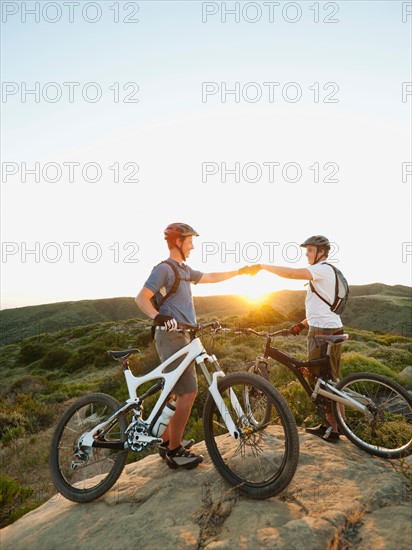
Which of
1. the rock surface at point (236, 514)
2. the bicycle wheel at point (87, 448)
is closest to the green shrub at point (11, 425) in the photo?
the bicycle wheel at point (87, 448)

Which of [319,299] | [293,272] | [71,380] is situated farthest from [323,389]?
[71,380]

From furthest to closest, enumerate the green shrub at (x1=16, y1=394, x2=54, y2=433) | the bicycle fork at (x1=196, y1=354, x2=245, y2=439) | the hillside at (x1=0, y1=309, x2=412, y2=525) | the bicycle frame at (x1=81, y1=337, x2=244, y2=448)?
the green shrub at (x1=16, y1=394, x2=54, y2=433)
the hillside at (x1=0, y1=309, x2=412, y2=525)
the bicycle frame at (x1=81, y1=337, x2=244, y2=448)
the bicycle fork at (x1=196, y1=354, x2=245, y2=439)

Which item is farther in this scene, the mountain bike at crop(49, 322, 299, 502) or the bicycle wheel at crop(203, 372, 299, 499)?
the mountain bike at crop(49, 322, 299, 502)

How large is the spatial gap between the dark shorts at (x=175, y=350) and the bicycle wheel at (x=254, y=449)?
354mm

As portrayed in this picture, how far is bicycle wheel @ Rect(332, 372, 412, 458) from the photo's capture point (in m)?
4.47

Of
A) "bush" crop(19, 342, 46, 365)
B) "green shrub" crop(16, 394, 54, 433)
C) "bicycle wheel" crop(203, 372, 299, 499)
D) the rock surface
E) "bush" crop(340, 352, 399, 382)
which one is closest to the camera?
the rock surface

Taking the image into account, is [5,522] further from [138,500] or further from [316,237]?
[316,237]

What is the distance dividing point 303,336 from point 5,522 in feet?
75.3

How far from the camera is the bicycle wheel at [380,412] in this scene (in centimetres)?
447

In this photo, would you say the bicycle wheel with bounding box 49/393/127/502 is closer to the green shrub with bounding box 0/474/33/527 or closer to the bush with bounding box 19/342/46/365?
the green shrub with bounding box 0/474/33/527

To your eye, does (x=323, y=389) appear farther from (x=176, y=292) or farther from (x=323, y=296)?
(x=176, y=292)

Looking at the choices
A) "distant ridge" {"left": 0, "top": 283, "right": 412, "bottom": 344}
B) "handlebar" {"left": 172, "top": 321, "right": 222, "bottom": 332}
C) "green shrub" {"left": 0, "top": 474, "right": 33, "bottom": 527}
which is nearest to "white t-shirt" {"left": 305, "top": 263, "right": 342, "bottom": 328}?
"handlebar" {"left": 172, "top": 321, "right": 222, "bottom": 332}

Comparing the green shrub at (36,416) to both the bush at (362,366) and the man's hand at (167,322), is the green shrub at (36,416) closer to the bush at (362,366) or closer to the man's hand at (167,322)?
the bush at (362,366)

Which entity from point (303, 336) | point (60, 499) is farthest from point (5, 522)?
point (303, 336)
